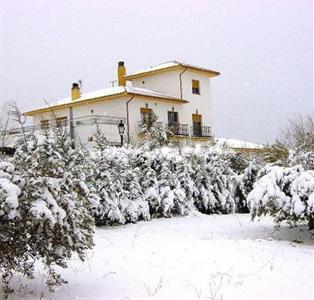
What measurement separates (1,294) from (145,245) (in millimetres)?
2953

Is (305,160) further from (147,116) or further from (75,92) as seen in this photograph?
(75,92)

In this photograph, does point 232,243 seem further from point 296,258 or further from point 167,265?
point 167,265

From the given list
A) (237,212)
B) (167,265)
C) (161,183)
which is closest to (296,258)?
(167,265)

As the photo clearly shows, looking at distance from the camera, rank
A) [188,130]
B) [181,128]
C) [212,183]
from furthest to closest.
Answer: [188,130] → [181,128] → [212,183]

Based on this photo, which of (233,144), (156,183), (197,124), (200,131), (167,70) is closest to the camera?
(156,183)

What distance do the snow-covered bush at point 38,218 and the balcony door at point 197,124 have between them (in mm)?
32781

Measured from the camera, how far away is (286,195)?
907cm

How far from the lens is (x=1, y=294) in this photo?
5.08m

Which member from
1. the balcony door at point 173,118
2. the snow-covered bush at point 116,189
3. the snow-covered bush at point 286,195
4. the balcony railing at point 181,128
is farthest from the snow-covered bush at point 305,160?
the balcony door at point 173,118

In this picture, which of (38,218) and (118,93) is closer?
(38,218)

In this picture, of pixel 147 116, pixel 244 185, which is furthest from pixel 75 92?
pixel 244 185

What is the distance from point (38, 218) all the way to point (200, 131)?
34.2 m

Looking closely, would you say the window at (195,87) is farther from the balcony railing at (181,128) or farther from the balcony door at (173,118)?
the balcony railing at (181,128)

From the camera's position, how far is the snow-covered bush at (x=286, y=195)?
877cm
